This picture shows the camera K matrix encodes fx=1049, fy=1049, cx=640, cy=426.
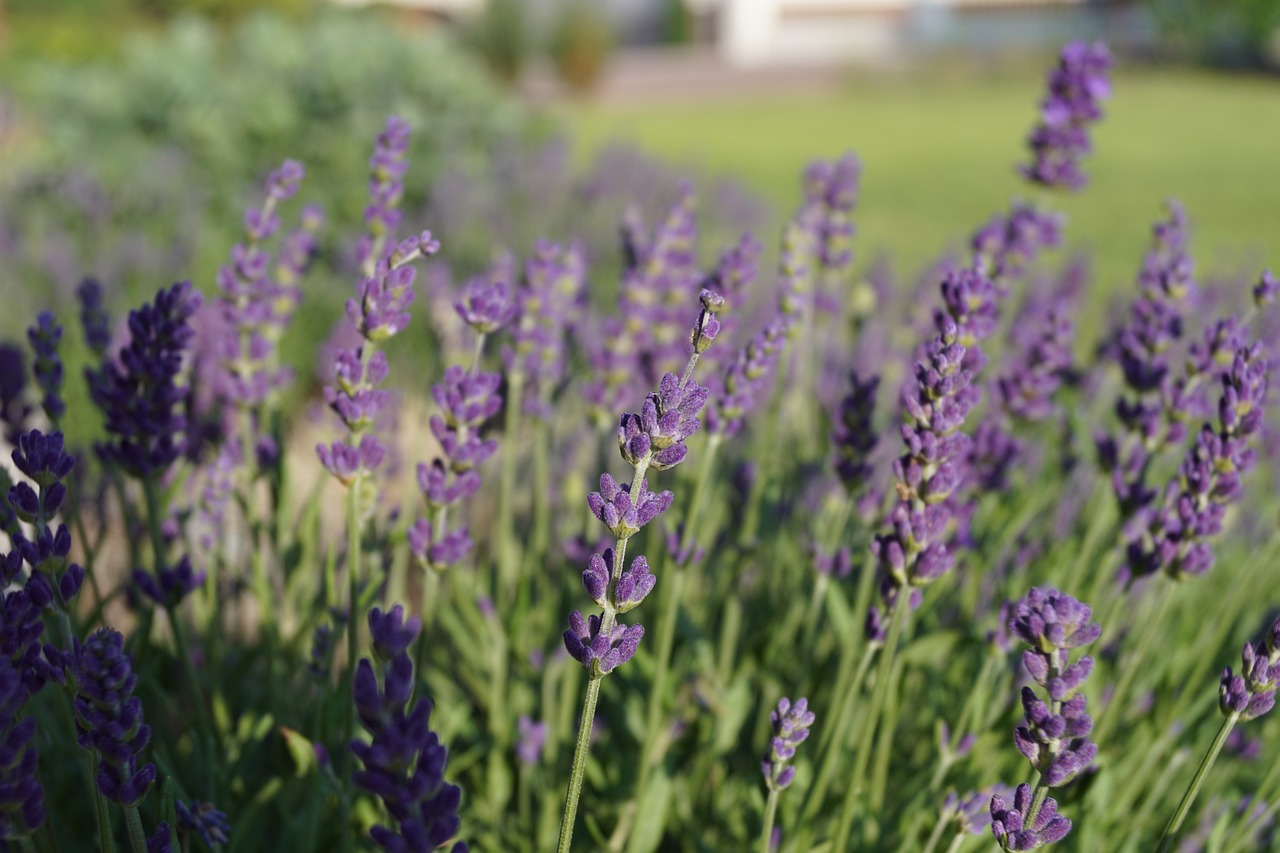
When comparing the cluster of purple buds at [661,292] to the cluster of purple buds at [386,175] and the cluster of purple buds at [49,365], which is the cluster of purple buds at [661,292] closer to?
the cluster of purple buds at [386,175]

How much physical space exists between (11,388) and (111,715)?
1.26m

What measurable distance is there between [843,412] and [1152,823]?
3.29ft

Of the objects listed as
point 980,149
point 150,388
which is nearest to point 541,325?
point 150,388

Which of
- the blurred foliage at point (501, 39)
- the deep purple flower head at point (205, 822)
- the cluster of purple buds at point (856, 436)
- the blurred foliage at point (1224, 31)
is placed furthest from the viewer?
the blurred foliage at point (501, 39)

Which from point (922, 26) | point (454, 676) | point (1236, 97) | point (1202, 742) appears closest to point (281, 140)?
point (454, 676)

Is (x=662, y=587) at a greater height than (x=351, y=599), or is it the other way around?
(x=351, y=599)

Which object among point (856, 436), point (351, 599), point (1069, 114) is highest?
point (1069, 114)

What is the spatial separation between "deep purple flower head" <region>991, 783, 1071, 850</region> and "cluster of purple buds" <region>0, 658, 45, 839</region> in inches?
38.1

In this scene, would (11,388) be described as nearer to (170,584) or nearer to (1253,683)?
(170,584)

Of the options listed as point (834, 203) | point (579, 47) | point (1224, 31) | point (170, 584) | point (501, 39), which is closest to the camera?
→ point (170, 584)

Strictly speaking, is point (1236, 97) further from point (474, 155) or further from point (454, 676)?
point (454, 676)

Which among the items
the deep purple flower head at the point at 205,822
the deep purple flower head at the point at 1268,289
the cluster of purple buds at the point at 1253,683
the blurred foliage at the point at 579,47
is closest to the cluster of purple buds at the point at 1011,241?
the deep purple flower head at the point at 1268,289

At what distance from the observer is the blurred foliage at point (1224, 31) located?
14.3 m

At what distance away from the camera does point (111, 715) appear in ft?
3.47
